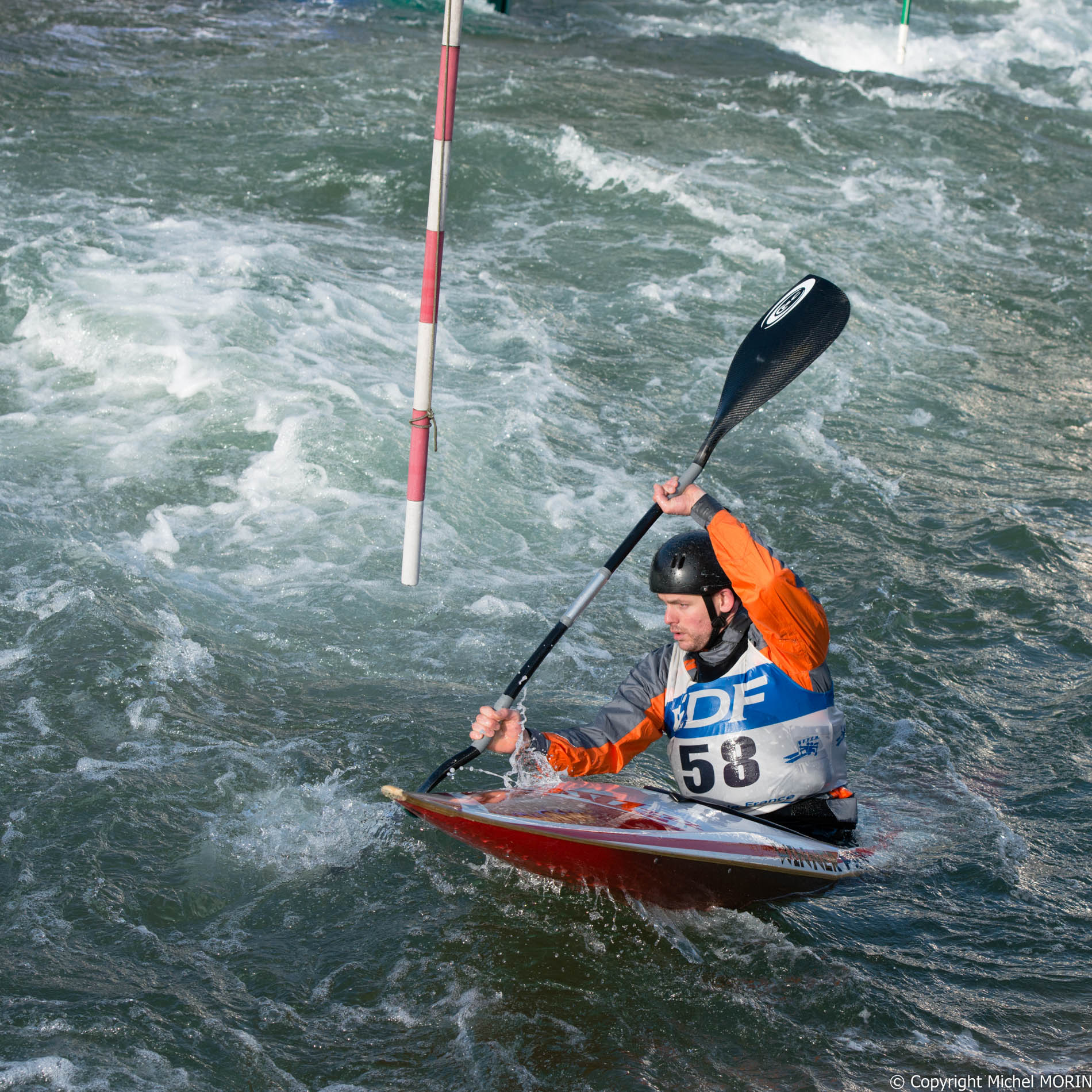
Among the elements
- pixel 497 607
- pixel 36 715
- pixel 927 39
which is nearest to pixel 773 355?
pixel 497 607

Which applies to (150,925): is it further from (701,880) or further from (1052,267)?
(1052,267)

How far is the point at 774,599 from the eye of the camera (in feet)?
10.1


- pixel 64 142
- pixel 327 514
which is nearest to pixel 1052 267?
pixel 327 514

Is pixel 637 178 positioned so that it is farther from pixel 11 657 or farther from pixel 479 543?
pixel 11 657

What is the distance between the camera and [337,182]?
9.68 meters

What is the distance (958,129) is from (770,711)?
10.9 m

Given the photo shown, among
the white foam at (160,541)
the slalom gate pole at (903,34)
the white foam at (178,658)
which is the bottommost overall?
the white foam at (160,541)

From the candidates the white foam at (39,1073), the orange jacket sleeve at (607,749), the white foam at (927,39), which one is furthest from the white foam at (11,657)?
the white foam at (927,39)

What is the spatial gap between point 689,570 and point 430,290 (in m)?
1.61

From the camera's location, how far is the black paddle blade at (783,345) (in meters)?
3.90

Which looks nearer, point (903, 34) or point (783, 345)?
point (783, 345)

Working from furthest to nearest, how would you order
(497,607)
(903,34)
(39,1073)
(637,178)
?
(903,34) → (637,178) → (497,607) → (39,1073)

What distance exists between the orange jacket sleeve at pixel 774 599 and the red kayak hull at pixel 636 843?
1.56 ft

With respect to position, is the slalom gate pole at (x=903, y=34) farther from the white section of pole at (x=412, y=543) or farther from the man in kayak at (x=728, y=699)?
the man in kayak at (x=728, y=699)
